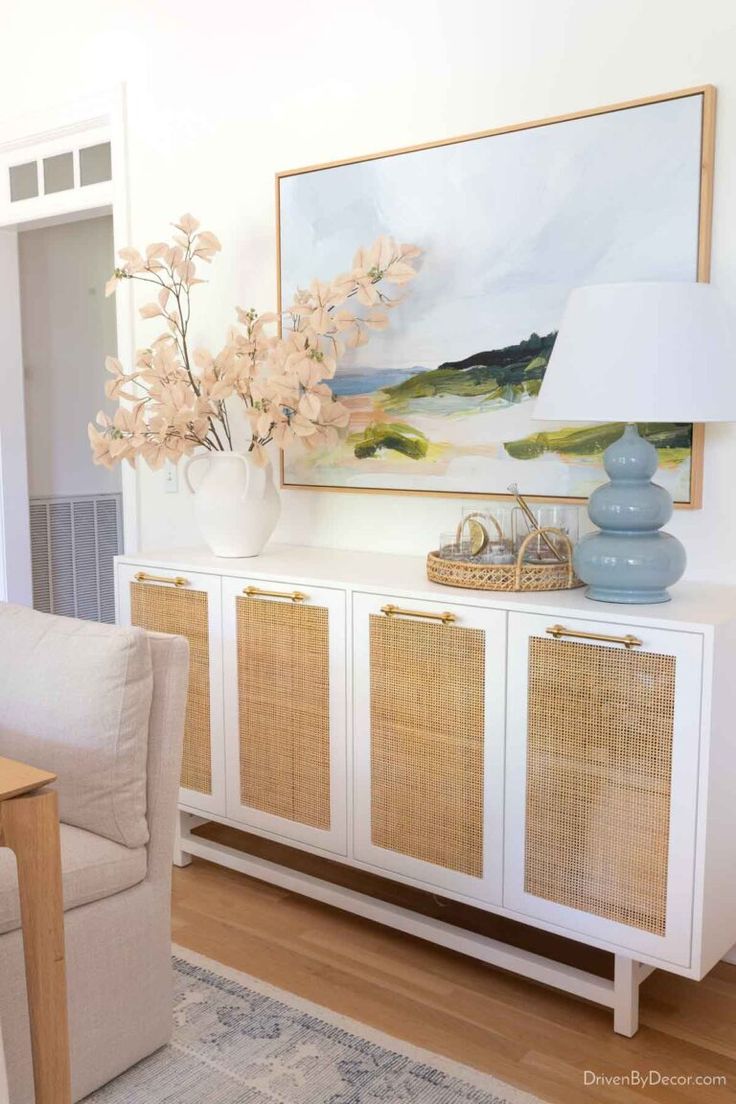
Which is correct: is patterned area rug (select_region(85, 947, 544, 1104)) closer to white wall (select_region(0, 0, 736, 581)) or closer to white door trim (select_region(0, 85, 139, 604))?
white wall (select_region(0, 0, 736, 581))

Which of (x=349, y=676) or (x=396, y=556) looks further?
(x=396, y=556)

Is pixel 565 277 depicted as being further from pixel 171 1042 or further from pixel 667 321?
pixel 171 1042

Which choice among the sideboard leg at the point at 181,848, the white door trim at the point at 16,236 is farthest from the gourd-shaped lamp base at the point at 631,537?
the white door trim at the point at 16,236

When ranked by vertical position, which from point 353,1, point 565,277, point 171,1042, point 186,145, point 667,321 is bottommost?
point 171,1042

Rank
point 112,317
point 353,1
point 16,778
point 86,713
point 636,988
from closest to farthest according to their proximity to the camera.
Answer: point 16,778, point 86,713, point 636,988, point 353,1, point 112,317

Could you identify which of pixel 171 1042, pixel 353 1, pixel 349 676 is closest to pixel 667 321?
pixel 349 676

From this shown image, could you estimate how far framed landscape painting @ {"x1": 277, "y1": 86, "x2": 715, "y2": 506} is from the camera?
2.21m

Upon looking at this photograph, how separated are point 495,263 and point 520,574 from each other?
2.61 ft

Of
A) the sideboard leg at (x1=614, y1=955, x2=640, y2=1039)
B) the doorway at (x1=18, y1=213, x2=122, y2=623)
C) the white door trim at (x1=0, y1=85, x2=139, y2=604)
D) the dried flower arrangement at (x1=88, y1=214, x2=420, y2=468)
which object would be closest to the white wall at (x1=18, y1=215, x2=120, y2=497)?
the doorway at (x1=18, y1=213, x2=122, y2=623)

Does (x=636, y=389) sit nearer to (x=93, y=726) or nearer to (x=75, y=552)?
(x=93, y=726)

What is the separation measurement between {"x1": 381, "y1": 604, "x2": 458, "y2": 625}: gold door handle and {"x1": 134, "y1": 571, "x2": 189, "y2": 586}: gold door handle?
0.65m

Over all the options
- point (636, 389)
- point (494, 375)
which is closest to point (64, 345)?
point (494, 375)

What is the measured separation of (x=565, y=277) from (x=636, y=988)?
1.53 meters

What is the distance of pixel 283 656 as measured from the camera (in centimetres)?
250
